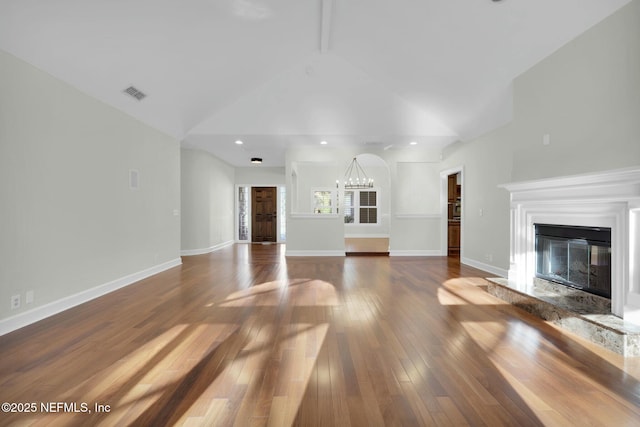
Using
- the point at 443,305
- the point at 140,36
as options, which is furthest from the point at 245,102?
the point at 443,305

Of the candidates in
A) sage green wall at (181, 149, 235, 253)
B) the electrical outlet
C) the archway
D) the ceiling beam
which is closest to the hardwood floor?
the electrical outlet

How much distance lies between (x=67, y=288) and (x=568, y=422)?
4545 mm

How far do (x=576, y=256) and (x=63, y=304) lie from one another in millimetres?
5632

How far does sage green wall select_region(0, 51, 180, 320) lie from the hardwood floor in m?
0.49

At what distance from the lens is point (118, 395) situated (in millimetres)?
1857

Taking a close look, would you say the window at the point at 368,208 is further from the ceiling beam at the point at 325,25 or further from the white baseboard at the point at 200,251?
the ceiling beam at the point at 325,25

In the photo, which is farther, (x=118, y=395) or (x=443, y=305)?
(x=443, y=305)

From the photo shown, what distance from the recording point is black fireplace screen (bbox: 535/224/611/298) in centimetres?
303

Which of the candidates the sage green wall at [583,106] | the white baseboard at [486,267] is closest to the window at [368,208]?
the white baseboard at [486,267]

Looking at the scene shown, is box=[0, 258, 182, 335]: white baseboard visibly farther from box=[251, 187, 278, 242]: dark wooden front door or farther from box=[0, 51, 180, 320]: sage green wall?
box=[251, 187, 278, 242]: dark wooden front door

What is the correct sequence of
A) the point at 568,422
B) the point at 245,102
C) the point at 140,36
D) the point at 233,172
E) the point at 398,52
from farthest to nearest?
the point at 233,172 → the point at 245,102 → the point at 398,52 → the point at 140,36 → the point at 568,422

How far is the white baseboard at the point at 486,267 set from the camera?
5234mm

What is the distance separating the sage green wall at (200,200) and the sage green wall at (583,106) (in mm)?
6911

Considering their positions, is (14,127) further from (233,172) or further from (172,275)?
(233,172)
